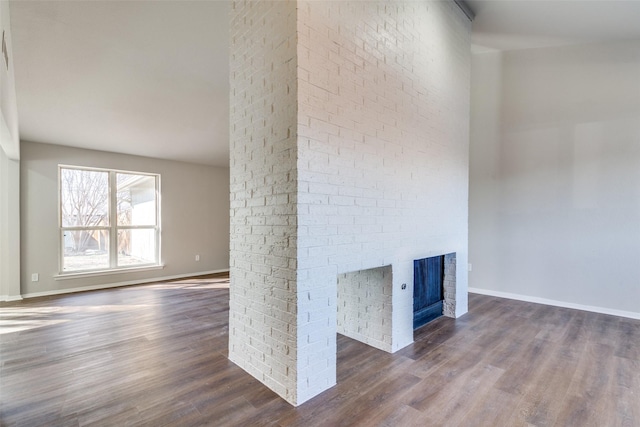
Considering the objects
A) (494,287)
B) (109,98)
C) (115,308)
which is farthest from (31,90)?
(494,287)

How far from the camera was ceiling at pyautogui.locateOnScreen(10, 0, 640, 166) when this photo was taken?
246cm

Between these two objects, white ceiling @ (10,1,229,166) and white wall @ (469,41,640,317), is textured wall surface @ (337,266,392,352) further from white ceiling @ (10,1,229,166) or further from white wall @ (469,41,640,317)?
white wall @ (469,41,640,317)

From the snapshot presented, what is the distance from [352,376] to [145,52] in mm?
3477

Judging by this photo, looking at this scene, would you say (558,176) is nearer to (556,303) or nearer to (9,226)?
(556,303)

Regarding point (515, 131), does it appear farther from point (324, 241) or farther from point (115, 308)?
point (115, 308)

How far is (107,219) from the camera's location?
5941 millimetres

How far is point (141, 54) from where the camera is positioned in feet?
9.59

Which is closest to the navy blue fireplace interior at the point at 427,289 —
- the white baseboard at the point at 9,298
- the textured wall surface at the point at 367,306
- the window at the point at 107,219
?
the textured wall surface at the point at 367,306

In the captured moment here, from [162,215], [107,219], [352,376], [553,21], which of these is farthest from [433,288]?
[107,219]

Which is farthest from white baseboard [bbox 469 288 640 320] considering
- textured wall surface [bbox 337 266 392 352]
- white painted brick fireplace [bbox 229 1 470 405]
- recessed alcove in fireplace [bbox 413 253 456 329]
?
textured wall surface [bbox 337 266 392 352]

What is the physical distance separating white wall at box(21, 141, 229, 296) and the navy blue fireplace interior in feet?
18.2

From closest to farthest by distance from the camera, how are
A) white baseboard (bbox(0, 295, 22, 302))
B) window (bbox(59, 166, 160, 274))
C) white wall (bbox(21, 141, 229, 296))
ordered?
white baseboard (bbox(0, 295, 22, 302)), white wall (bbox(21, 141, 229, 296)), window (bbox(59, 166, 160, 274))

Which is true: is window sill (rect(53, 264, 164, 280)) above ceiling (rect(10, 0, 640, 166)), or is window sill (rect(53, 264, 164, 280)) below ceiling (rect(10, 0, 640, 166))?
below

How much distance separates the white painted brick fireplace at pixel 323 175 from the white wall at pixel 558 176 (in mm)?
2087
